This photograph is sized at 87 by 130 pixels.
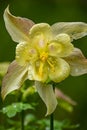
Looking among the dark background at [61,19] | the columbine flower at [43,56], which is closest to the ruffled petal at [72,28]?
the columbine flower at [43,56]

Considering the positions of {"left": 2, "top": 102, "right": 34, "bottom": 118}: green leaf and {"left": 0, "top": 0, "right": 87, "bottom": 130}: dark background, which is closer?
{"left": 2, "top": 102, "right": 34, "bottom": 118}: green leaf

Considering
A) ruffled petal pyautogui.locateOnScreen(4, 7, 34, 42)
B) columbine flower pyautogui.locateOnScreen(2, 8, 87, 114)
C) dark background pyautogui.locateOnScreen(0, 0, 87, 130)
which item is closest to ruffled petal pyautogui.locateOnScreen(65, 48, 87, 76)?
columbine flower pyautogui.locateOnScreen(2, 8, 87, 114)

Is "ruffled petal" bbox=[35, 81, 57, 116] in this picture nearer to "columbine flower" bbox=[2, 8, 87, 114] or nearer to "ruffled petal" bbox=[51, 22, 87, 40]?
"columbine flower" bbox=[2, 8, 87, 114]

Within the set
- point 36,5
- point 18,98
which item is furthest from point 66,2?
point 18,98

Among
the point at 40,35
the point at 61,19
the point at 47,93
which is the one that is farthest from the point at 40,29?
the point at 61,19

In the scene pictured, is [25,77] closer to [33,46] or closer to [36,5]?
[33,46]

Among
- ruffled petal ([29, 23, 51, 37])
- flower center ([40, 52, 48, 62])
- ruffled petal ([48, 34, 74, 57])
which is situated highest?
ruffled petal ([29, 23, 51, 37])

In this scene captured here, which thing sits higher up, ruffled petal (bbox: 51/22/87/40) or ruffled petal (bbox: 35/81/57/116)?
ruffled petal (bbox: 51/22/87/40)

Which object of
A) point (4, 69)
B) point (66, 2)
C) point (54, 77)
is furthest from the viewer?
point (66, 2)

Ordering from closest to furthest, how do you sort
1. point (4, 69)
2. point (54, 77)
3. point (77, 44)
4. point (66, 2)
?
point (54, 77)
point (4, 69)
point (77, 44)
point (66, 2)
